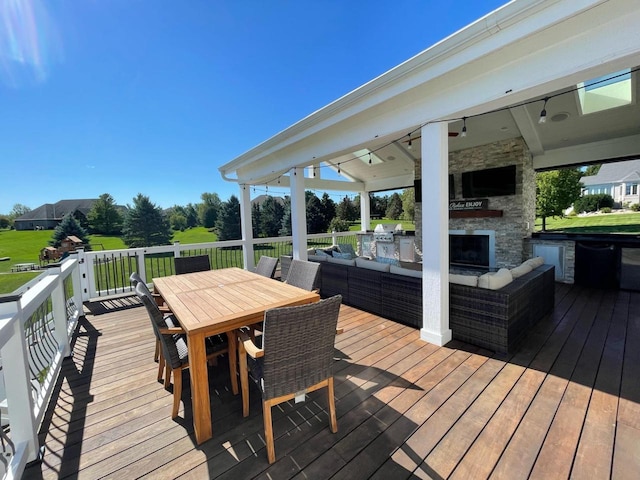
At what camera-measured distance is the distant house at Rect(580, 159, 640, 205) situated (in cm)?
852

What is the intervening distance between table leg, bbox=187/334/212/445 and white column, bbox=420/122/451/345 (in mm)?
2450

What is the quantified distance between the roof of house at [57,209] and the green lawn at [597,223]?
43.6 m

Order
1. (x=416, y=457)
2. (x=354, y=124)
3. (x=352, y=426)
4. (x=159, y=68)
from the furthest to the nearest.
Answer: (x=159, y=68) → (x=354, y=124) → (x=352, y=426) → (x=416, y=457)

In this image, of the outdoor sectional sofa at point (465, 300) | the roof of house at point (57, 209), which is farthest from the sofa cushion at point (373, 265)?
the roof of house at point (57, 209)

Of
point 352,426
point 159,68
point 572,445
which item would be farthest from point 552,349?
point 159,68

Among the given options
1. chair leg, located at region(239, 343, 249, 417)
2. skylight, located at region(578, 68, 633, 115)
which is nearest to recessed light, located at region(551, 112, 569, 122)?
skylight, located at region(578, 68, 633, 115)

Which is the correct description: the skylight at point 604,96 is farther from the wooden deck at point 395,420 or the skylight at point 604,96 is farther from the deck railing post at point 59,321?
the deck railing post at point 59,321

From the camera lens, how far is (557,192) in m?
8.21

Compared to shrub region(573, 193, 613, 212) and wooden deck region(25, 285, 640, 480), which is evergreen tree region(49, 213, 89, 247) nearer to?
wooden deck region(25, 285, 640, 480)

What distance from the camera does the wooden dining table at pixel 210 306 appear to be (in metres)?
1.75

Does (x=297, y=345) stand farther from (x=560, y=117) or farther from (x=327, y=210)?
(x=327, y=210)

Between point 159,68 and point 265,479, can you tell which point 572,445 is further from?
point 159,68

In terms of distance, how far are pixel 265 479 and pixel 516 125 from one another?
22.5 ft

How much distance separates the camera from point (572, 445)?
1617 millimetres
